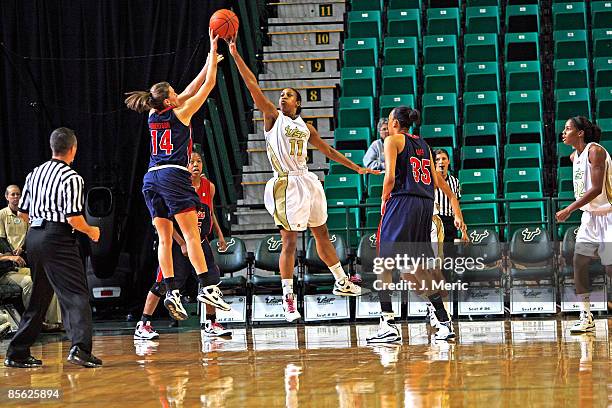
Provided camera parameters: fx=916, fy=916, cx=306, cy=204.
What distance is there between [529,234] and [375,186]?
2126mm

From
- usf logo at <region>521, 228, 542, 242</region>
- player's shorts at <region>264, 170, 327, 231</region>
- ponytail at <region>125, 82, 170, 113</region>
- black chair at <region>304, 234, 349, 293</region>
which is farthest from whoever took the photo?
usf logo at <region>521, 228, 542, 242</region>

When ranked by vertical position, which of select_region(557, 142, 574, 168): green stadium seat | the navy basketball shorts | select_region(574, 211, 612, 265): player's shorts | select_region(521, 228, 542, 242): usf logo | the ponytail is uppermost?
the ponytail

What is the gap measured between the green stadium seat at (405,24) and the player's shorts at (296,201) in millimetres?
7956

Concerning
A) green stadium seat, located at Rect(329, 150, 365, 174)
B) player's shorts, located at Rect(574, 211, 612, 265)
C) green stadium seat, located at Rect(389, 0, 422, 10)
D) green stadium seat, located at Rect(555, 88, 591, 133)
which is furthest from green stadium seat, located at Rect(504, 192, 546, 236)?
green stadium seat, located at Rect(389, 0, 422, 10)

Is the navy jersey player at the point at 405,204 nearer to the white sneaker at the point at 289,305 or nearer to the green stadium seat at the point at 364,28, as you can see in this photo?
the white sneaker at the point at 289,305

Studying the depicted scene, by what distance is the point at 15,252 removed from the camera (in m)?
10.2

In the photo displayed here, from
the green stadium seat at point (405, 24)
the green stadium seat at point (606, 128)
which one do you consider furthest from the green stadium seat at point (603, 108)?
the green stadium seat at point (405, 24)

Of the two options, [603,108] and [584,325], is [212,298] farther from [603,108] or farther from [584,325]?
[603,108]

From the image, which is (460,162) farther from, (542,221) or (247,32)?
(247,32)

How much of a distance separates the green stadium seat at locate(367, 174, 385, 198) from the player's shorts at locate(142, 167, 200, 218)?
4837mm

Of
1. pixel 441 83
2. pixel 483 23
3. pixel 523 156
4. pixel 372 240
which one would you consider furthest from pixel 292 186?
pixel 483 23

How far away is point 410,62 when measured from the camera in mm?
14562

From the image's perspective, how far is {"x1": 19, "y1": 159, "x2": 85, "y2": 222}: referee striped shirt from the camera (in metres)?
6.05

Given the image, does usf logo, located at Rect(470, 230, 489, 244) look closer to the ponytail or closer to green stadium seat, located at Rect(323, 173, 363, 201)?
green stadium seat, located at Rect(323, 173, 363, 201)
